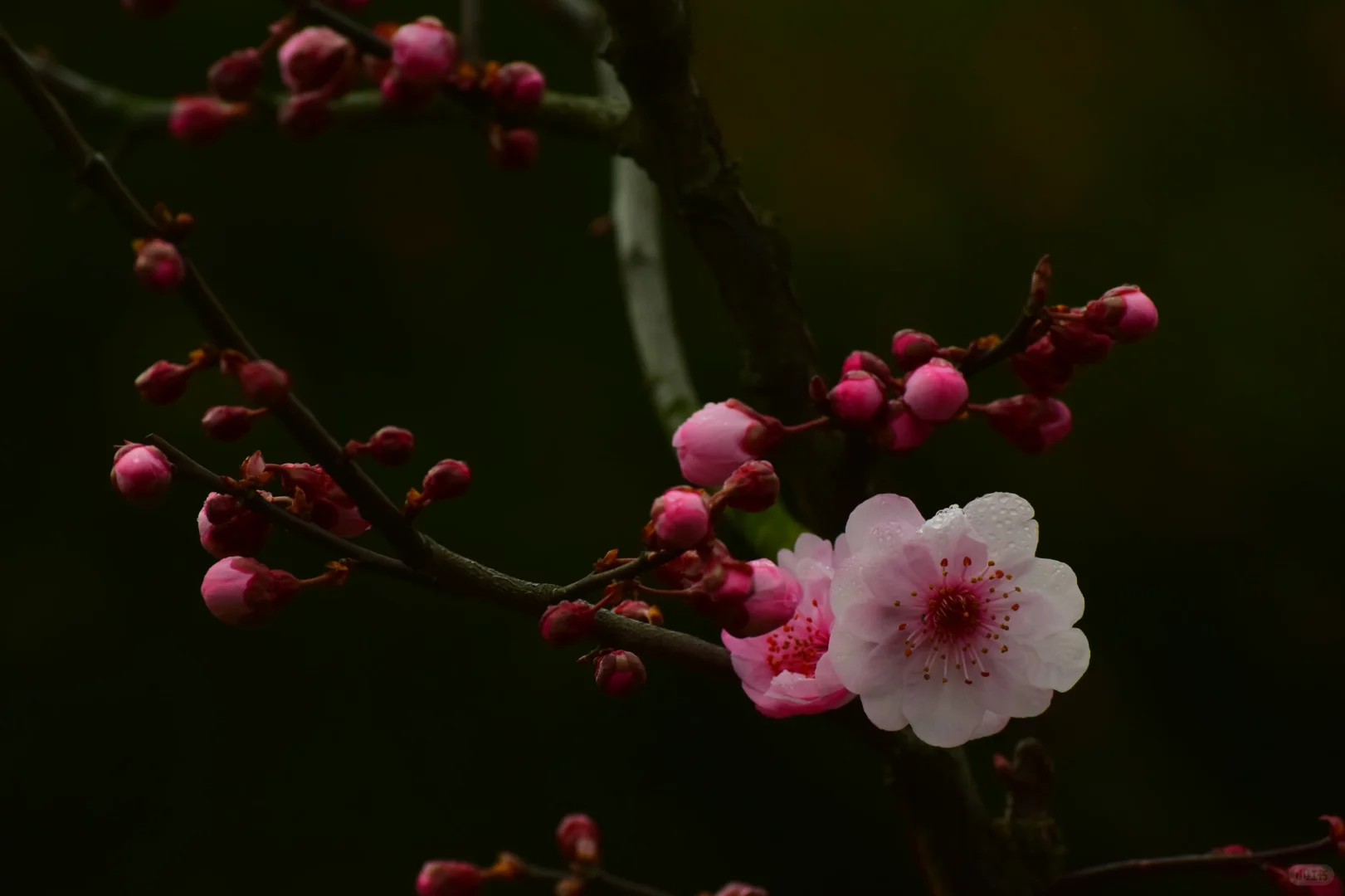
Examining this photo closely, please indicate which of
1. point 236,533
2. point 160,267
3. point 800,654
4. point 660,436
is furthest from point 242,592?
point 660,436

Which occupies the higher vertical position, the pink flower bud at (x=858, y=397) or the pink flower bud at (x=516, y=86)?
the pink flower bud at (x=516, y=86)

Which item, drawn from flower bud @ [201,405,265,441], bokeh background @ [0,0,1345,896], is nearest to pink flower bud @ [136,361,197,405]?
flower bud @ [201,405,265,441]

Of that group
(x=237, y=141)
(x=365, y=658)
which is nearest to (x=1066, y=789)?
(x=365, y=658)

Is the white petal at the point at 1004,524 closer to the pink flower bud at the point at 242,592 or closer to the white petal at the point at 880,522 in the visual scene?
the white petal at the point at 880,522

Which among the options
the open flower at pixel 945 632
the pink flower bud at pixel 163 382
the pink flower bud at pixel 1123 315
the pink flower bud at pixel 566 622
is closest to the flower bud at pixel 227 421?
the pink flower bud at pixel 163 382

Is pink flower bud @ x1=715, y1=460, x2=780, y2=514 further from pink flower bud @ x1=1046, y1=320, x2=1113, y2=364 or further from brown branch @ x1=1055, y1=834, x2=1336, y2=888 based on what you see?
brown branch @ x1=1055, y1=834, x2=1336, y2=888

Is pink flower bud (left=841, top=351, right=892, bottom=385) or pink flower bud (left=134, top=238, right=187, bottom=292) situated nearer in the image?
pink flower bud (left=134, top=238, right=187, bottom=292)

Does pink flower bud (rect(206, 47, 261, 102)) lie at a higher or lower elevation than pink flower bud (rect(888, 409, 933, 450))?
higher

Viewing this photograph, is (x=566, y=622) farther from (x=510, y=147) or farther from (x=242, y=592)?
(x=510, y=147)
